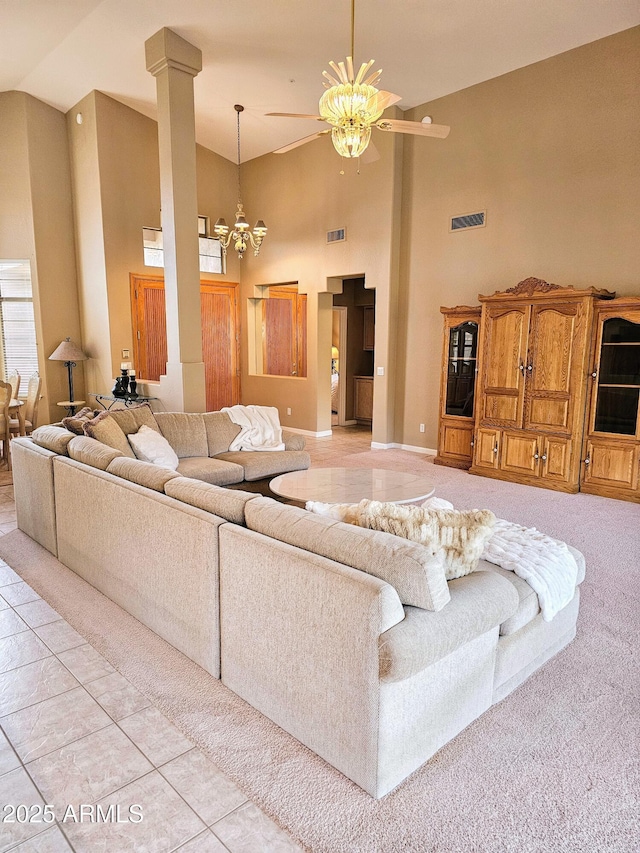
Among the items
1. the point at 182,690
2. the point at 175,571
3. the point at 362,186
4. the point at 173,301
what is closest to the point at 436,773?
the point at 182,690

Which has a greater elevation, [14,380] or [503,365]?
[503,365]

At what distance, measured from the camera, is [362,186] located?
7.43 metres

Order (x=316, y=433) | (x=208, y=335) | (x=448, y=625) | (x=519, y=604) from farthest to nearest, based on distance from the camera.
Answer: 1. (x=208, y=335)
2. (x=316, y=433)
3. (x=519, y=604)
4. (x=448, y=625)

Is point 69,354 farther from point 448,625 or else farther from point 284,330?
point 448,625

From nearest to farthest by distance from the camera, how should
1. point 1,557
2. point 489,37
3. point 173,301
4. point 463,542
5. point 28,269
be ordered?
1. point 463,542
2. point 1,557
3. point 489,37
4. point 173,301
5. point 28,269

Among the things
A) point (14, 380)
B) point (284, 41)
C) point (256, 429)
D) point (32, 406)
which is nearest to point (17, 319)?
point (14, 380)

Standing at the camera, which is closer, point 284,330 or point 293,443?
point 293,443

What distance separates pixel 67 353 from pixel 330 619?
7315 millimetres

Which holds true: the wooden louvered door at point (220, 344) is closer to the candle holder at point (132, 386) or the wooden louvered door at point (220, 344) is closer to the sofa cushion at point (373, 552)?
the candle holder at point (132, 386)

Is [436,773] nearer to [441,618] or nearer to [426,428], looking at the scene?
[441,618]

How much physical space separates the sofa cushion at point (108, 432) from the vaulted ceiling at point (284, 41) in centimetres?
404

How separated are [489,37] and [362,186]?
2.40 metres

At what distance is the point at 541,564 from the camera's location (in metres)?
2.38

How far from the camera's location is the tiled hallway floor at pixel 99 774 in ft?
5.32
